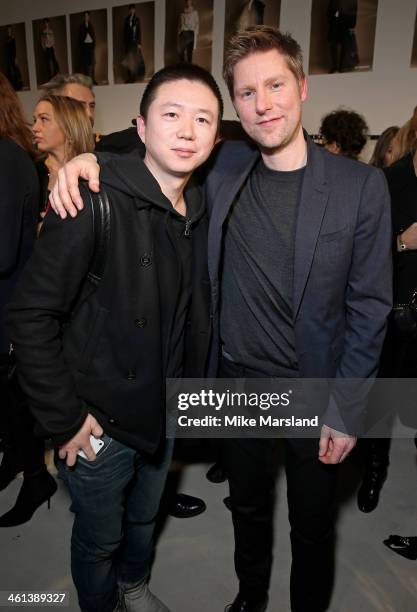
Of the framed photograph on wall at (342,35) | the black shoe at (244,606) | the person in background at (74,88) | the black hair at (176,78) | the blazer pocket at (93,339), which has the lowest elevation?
the black shoe at (244,606)

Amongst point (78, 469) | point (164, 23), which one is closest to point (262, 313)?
point (78, 469)

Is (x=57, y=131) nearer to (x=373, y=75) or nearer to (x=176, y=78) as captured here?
(x=176, y=78)

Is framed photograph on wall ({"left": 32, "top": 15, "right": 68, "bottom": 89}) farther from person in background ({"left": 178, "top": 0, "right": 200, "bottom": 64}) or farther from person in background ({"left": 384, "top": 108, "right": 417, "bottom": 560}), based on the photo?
person in background ({"left": 384, "top": 108, "right": 417, "bottom": 560})

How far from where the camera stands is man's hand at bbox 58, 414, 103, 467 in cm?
116

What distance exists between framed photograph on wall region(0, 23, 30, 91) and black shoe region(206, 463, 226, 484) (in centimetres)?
439

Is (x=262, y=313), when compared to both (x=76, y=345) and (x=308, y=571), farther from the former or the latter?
(x=308, y=571)

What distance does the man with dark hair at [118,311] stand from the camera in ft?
3.53

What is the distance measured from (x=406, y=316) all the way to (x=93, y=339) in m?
1.36

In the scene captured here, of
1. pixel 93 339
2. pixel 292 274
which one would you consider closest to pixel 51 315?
pixel 93 339

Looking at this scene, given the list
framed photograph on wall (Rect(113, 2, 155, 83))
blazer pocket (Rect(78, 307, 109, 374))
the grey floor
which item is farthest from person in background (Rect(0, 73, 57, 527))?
framed photograph on wall (Rect(113, 2, 155, 83))

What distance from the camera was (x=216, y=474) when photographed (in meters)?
2.38

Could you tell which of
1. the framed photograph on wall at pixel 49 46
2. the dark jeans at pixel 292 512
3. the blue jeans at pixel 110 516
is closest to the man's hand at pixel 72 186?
the blue jeans at pixel 110 516

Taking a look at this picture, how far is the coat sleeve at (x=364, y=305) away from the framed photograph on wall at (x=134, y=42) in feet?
10.9

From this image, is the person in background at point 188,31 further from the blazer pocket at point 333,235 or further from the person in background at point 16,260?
the blazer pocket at point 333,235
